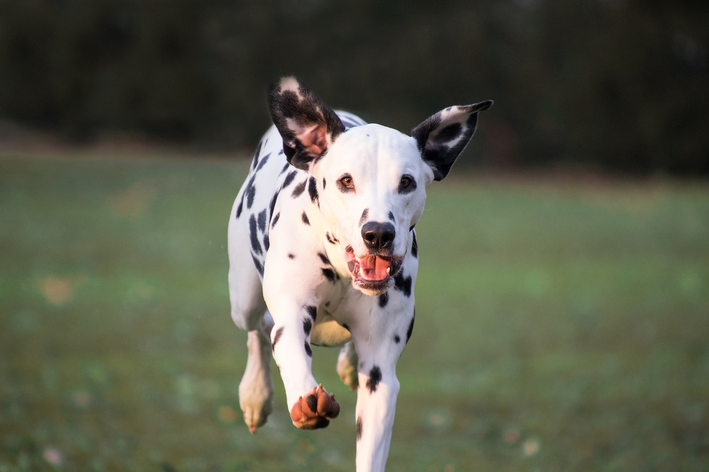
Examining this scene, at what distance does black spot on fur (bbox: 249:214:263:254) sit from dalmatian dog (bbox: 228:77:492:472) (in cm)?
17

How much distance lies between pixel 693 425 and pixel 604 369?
268cm

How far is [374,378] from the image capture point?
14.2ft

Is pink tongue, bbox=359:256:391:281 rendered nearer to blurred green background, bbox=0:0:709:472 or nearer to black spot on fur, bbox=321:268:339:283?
black spot on fur, bbox=321:268:339:283

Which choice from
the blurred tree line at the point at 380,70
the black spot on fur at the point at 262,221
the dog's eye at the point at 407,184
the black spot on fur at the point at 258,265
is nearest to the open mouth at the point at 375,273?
the dog's eye at the point at 407,184

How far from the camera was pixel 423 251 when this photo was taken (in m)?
21.6

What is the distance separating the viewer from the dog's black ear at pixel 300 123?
4152 mm

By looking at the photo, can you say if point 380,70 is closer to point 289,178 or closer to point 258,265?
point 258,265

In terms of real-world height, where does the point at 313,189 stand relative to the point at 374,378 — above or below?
above

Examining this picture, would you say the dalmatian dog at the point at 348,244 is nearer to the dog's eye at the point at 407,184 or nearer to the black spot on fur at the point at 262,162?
the dog's eye at the point at 407,184

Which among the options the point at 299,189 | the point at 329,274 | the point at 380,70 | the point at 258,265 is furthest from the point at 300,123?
the point at 380,70

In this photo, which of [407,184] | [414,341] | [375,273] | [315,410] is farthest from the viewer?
[414,341]

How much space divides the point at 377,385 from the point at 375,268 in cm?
73

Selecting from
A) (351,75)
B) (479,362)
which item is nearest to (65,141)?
(351,75)

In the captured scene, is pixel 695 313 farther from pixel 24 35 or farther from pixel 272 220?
pixel 24 35
